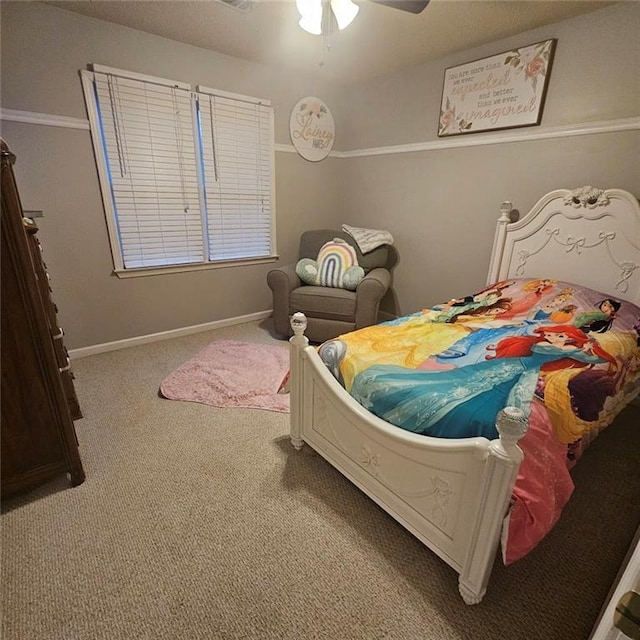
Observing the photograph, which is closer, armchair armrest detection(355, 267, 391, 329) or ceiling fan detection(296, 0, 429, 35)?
ceiling fan detection(296, 0, 429, 35)

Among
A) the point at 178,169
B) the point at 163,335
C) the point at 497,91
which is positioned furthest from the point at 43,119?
the point at 497,91

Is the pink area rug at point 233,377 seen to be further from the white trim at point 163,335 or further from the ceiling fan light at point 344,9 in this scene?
the ceiling fan light at point 344,9

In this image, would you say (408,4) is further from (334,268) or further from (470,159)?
(334,268)

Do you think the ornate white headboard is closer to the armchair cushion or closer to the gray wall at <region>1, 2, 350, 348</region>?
the armchair cushion

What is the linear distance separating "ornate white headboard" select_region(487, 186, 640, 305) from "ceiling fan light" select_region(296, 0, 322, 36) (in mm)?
1738

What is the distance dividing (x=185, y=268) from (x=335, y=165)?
199 cm

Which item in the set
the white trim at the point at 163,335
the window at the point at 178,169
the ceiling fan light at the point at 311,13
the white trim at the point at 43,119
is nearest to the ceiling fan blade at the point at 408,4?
the ceiling fan light at the point at 311,13

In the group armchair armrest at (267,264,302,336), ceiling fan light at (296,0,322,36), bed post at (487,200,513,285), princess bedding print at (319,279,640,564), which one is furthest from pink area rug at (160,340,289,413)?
ceiling fan light at (296,0,322,36)

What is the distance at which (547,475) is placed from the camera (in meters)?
1.10

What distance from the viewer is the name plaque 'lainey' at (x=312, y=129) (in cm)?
334

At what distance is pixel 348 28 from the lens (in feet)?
7.49

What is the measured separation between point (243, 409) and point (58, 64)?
258 cm

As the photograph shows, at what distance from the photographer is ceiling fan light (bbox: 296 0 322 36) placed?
1.46m

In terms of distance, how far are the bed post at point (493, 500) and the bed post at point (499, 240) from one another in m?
2.03
